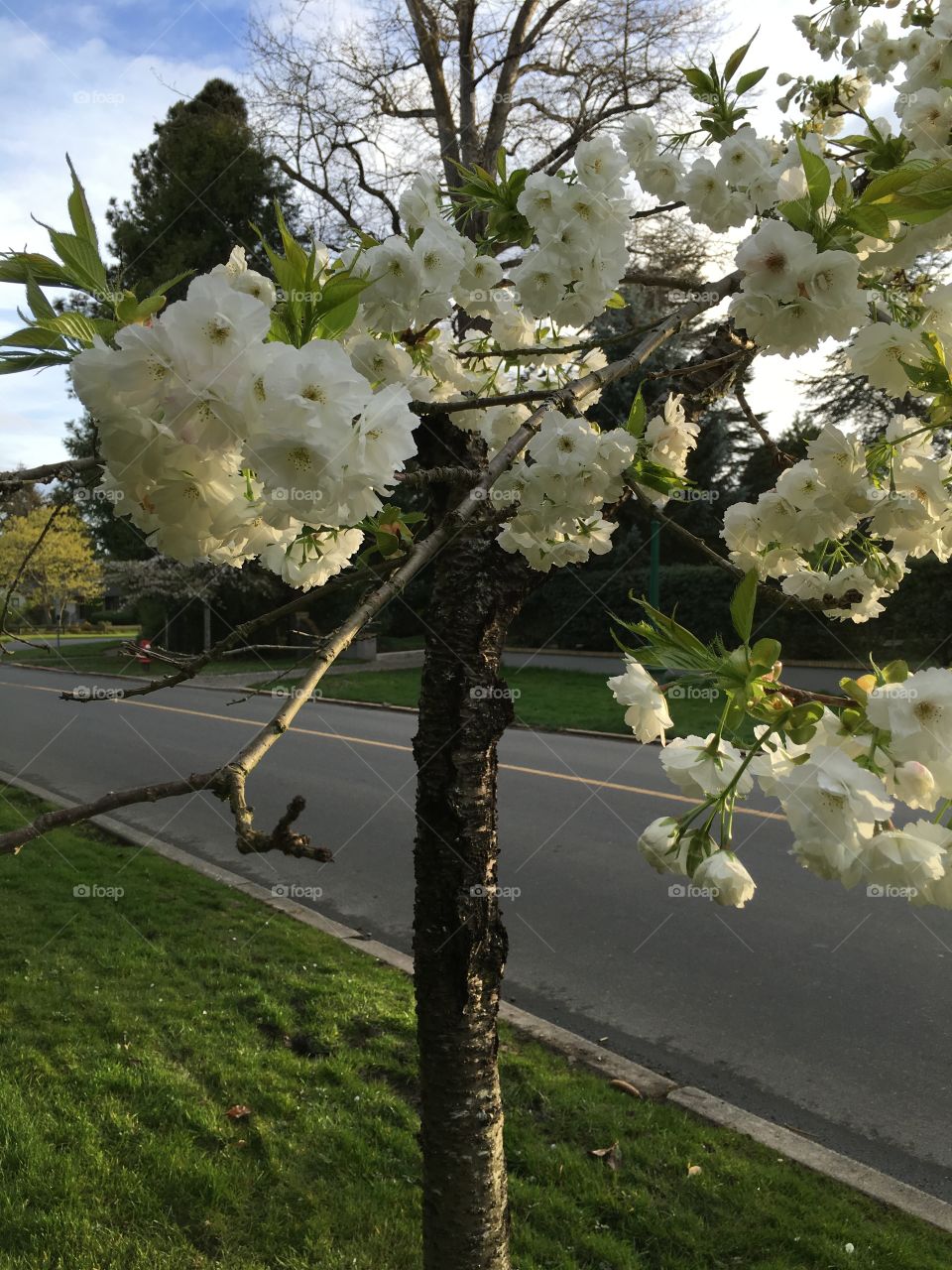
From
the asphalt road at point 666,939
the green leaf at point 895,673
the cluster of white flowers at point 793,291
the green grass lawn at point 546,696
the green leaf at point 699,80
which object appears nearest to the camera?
the green leaf at point 895,673

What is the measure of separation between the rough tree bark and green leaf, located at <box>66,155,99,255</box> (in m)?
1.33

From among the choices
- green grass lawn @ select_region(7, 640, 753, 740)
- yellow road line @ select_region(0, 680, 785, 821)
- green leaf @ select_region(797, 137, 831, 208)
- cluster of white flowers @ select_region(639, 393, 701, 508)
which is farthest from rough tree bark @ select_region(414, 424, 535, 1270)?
green grass lawn @ select_region(7, 640, 753, 740)

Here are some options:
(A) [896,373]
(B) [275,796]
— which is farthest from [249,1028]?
(B) [275,796]

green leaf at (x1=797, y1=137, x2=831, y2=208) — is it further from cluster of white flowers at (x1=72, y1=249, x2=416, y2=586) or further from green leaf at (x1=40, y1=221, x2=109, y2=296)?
green leaf at (x1=40, y1=221, x2=109, y2=296)

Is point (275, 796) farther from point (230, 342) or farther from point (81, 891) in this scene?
point (230, 342)

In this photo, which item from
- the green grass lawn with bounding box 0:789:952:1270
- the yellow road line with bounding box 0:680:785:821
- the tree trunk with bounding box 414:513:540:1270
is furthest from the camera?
the yellow road line with bounding box 0:680:785:821

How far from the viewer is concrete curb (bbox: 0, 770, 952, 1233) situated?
326cm

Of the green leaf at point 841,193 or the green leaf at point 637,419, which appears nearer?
the green leaf at point 841,193

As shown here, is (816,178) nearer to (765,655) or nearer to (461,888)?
(765,655)

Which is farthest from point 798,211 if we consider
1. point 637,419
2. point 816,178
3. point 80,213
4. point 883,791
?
point 80,213

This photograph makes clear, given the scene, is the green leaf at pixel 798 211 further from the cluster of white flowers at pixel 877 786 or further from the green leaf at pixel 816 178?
the cluster of white flowers at pixel 877 786

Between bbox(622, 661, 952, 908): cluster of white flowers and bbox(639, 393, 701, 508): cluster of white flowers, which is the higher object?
bbox(639, 393, 701, 508): cluster of white flowers

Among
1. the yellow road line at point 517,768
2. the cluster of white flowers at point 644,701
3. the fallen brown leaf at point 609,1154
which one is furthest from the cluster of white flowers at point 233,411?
the yellow road line at point 517,768

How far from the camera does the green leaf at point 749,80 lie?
1930 millimetres
